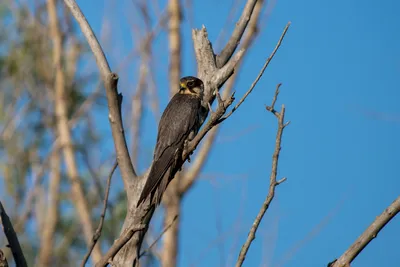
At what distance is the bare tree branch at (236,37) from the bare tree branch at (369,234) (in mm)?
2421

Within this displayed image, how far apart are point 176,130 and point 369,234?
2.44 m

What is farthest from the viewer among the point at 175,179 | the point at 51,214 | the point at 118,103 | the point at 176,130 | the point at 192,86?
the point at 51,214

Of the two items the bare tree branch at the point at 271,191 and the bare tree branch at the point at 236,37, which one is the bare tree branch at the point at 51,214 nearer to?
the bare tree branch at the point at 236,37

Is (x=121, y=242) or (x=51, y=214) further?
(x=51, y=214)

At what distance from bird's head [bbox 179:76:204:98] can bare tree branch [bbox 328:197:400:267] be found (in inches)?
96.9

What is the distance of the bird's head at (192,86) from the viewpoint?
208 inches

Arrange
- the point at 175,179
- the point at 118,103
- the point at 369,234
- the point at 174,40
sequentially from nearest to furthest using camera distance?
the point at 369,234, the point at 118,103, the point at 175,179, the point at 174,40

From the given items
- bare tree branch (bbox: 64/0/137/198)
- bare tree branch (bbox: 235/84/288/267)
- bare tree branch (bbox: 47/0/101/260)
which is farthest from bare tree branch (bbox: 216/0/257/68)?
bare tree branch (bbox: 47/0/101/260)

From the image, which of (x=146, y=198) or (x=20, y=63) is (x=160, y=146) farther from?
(x=20, y=63)

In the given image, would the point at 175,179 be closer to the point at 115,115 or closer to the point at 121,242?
the point at 115,115

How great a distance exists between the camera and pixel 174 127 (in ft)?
16.9

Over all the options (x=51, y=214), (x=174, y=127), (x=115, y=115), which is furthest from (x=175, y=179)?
(x=115, y=115)

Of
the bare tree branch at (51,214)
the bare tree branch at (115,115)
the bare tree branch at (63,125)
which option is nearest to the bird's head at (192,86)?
the bare tree branch at (115,115)

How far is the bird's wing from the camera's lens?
4707 mm
